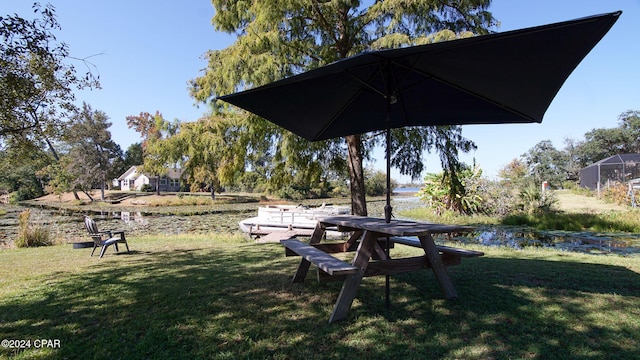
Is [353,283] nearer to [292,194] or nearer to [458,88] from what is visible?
[458,88]

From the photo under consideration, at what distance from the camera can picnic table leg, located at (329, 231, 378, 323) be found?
2.68 metres

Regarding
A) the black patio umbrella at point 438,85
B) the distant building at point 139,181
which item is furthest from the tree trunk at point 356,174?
the distant building at point 139,181

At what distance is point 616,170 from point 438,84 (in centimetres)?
2201

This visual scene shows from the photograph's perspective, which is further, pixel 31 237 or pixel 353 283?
pixel 31 237

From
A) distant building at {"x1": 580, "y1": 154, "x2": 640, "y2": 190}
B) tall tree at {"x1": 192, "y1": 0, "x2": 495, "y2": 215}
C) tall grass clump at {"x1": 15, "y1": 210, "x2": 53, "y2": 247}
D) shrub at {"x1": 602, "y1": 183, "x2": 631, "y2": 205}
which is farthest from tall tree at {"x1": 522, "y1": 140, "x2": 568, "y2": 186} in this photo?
tall grass clump at {"x1": 15, "y1": 210, "x2": 53, "y2": 247}

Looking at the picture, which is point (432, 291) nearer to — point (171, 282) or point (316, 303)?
point (316, 303)

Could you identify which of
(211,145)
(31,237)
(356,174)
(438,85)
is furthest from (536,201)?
(31,237)

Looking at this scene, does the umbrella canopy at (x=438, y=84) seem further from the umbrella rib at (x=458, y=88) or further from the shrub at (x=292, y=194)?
the shrub at (x=292, y=194)

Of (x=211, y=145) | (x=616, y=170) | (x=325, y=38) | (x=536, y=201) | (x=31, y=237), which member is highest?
(x=325, y=38)

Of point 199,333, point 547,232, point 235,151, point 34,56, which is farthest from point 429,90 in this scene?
point 547,232

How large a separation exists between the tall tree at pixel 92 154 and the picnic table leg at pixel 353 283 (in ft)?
128

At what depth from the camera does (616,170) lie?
749 inches

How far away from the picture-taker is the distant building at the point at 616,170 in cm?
1800

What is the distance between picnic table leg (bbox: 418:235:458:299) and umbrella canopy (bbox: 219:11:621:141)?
111 cm
